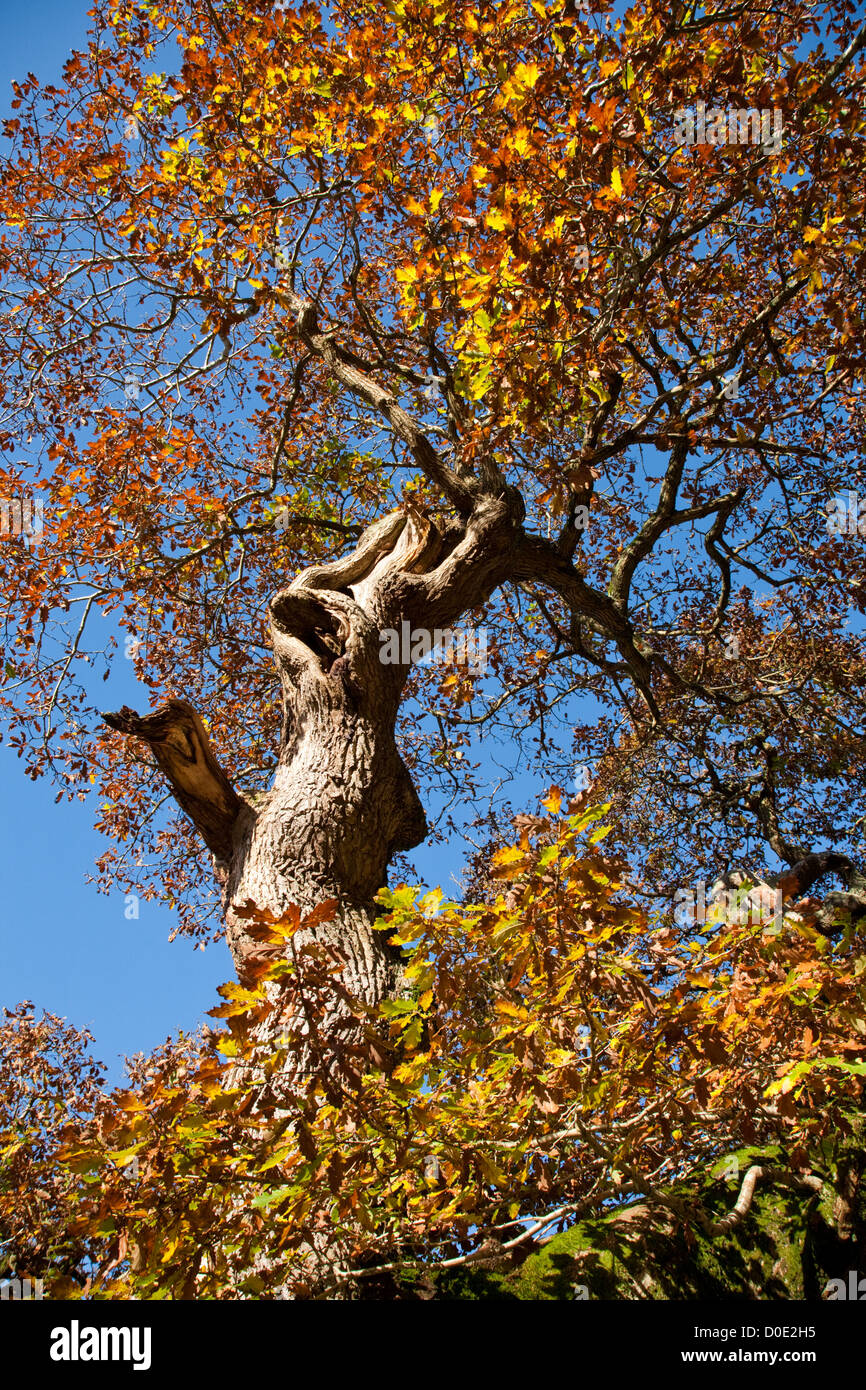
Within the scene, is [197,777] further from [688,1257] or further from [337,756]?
[688,1257]

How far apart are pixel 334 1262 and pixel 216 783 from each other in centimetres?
275

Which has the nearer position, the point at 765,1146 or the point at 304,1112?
the point at 304,1112

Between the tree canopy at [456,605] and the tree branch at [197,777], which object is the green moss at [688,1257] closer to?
the tree canopy at [456,605]

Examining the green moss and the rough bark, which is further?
the rough bark

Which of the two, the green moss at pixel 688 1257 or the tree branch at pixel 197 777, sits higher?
the tree branch at pixel 197 777

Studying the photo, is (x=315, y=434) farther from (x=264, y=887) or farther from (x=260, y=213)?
(x=264, y=887)

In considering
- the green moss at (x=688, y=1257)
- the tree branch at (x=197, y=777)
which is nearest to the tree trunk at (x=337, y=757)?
the tree branch at (x=197, y=777)

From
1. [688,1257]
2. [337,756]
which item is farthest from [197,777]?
[688,1257]

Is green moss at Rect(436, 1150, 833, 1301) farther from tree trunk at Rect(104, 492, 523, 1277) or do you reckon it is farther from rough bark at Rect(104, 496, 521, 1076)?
rough bark at Rect(104, 496, 521, 1076)

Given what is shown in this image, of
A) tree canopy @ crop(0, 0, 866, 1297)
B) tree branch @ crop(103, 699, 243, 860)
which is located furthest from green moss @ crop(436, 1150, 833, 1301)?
tree branch @ crop(103, 699, 243, 860)

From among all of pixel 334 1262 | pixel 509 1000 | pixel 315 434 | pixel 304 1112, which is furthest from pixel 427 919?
pixel 315 434

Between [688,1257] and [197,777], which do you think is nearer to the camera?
[688,1257]

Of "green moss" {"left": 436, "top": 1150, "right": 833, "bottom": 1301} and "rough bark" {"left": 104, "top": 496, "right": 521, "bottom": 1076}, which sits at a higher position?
"rough bark" {"left": 104, "top": 496, "right": 521, "bottom": 1076}
